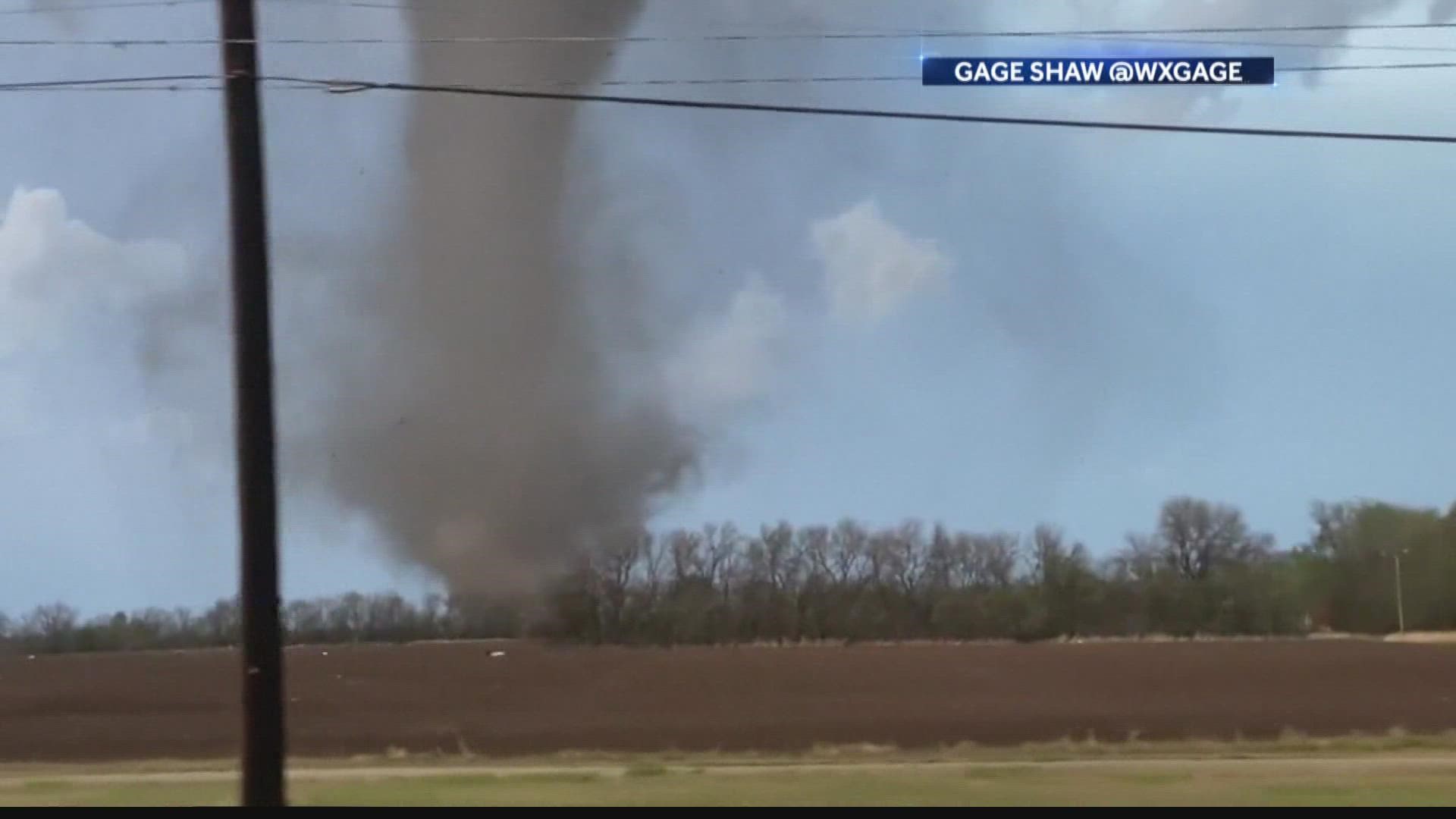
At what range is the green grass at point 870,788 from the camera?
1172cm

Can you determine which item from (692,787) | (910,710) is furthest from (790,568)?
(692,787)

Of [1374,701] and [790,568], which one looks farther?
[790,568]

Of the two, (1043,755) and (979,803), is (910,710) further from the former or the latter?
(979,803)

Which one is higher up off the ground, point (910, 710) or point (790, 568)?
point (790, 568)

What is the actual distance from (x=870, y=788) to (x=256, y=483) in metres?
5.46

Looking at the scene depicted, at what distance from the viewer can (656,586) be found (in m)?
31.0

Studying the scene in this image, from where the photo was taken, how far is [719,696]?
2627 centimetres

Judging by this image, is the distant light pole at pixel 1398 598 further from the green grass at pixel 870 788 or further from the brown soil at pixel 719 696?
the green grass at pixel 870 788

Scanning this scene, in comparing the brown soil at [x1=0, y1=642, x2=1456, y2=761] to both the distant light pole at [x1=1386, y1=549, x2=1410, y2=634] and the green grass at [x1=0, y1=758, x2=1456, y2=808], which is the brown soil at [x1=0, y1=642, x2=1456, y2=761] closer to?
the distant light pole at [x1=1386, y1=549, x2=1410, y2=634]

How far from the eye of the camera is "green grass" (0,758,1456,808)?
11.7 m

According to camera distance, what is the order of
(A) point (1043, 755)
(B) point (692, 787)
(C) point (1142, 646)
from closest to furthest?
1. (B) point (692, 787)
2. (A) point (1043, 755)
3. (C) point (1142, 646)

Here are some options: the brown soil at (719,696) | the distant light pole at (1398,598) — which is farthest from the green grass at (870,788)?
the distant light pole at (1398,598)

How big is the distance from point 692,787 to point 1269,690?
16.9 metres

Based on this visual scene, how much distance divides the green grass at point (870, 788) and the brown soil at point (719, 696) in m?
5.24
